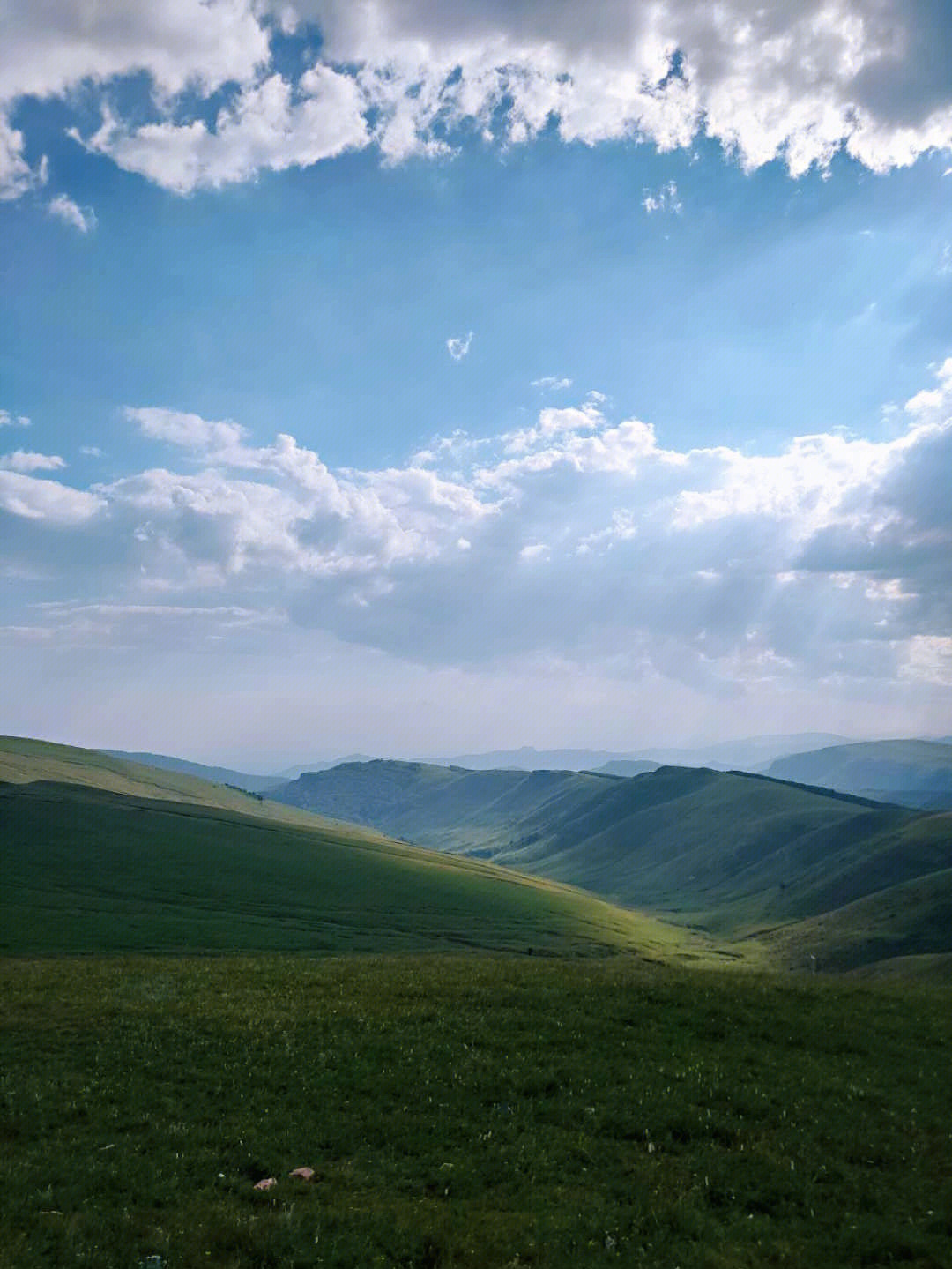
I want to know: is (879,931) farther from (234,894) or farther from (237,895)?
(234,894)

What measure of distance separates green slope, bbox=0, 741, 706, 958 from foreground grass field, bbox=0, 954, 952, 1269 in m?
54.8

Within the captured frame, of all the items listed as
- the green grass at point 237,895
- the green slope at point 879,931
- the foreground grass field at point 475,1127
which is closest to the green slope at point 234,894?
the green grass at point 237,895

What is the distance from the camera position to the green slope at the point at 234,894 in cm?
8750

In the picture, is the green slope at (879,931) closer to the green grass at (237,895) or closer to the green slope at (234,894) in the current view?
the green grass at (237,895)

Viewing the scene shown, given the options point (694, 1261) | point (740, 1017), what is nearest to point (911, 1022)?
point (740, 1017)

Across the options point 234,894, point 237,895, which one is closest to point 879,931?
point 237,895

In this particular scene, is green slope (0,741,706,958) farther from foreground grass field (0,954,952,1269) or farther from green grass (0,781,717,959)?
foreground grass field (0,954,952,1269)

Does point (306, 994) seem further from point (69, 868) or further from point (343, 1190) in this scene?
point (69, 868)

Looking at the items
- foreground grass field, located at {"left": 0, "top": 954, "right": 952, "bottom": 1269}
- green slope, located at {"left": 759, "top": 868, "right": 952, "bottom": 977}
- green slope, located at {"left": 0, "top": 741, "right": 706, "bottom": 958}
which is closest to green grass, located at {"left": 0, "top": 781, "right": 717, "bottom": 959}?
green slope, located at {"left": 0, "top": 741, "right": 706, "bottom": 958}

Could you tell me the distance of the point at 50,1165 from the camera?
17875 mm

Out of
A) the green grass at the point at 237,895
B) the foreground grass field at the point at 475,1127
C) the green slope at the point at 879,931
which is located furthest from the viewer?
the green slope at the point at 879,931

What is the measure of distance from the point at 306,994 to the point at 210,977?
5.96 meters

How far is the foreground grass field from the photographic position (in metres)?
15.4

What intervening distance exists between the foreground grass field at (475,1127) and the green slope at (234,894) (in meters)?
54.8
